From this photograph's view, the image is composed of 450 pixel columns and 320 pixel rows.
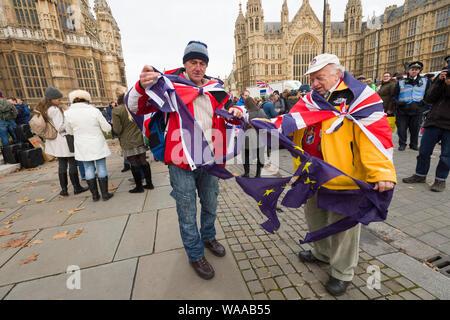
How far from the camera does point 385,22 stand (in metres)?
47.4

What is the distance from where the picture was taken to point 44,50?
2155 centimetres

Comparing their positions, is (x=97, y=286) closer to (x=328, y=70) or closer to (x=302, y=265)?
(x=302, y=265)

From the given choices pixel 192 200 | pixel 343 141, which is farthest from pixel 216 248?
pixel 343 141

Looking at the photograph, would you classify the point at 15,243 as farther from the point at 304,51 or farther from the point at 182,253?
the point at 304,51

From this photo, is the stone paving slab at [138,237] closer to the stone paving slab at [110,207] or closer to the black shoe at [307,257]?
the stone paving slab at [110,207]

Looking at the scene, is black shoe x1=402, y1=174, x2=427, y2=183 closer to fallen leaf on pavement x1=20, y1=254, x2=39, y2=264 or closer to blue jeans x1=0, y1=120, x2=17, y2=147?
fallen leaf on pavement x1=20, y1=254, x2=39, y2=264

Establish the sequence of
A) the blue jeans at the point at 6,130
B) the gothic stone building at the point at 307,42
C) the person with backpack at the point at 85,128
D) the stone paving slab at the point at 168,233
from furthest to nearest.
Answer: the gothic stone building at the point at 307,42 → the blue jeans at the point at 6,130 → the person with backpack at the point at 85,128 → the stone paving slab at the point at 168,233

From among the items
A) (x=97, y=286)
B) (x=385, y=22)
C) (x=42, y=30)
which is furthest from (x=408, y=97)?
(x=385, y=22)

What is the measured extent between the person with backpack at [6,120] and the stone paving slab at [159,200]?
7105 millimetres

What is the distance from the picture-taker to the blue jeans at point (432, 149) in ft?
13.1

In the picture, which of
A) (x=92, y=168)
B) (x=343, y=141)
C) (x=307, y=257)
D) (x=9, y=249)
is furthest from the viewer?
(x=92, y=168)

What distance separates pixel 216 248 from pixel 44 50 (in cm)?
2871

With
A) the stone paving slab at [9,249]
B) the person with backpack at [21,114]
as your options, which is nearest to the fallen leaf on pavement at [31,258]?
the stone paving slab at [9,249]
